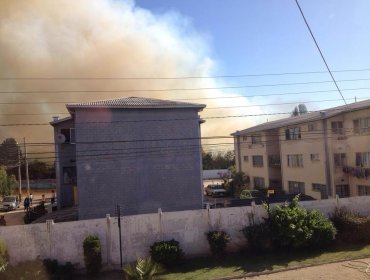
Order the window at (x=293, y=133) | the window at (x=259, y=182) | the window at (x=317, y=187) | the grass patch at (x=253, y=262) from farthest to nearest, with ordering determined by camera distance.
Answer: the window at (x=259, y=182), the window at (x=293, y=133), the window at (x=317, y=187), the grass patch at (x=253, y=262)

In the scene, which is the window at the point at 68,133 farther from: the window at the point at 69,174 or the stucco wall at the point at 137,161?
the stucco wall at the point at 137,161

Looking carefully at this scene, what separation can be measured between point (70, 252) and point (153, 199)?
9682 mm

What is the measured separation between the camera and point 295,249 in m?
16.3

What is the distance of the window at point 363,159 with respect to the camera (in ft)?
97.2

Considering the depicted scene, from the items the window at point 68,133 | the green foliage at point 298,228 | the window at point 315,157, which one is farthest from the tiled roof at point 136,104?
the window at point 315,157

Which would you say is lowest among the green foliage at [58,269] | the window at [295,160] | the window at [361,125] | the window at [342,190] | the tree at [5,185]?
the green foliage at [58,269]

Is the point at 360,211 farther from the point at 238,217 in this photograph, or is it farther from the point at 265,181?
the point at 265,181

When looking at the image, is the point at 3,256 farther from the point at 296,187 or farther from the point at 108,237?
the point at 296,187

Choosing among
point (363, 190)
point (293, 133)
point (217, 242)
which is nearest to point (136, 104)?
point (217, 242)

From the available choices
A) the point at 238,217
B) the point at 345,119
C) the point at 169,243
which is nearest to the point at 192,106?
the point at 238,217

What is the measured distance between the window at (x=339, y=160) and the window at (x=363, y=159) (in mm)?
1363

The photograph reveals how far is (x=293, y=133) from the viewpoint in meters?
37.4

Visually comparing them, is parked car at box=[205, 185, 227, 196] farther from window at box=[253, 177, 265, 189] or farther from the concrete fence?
the concrete fence

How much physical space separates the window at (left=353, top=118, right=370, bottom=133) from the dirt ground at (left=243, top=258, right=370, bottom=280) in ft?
55.8
